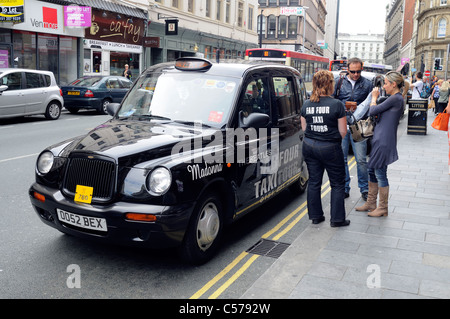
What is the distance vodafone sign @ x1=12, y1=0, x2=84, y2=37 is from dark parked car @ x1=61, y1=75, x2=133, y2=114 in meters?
5.28

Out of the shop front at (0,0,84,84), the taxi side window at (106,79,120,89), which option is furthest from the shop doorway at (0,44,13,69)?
the taxi side window at (106,79,120,89)

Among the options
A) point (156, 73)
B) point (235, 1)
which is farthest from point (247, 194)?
A: point (235, 1)

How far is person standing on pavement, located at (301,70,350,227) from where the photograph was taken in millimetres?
5297

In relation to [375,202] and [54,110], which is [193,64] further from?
[54,110]

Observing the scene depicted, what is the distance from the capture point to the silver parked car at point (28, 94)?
14.9 meters

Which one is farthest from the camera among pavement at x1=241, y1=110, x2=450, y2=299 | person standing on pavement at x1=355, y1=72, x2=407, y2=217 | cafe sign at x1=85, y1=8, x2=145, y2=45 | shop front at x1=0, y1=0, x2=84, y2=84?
cafe sign at x1=85, y1=8, x2=145, y2=45

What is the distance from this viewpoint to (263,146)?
17.7 ft

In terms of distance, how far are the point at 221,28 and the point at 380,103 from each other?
37763 mm

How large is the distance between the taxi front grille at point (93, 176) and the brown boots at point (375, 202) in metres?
3.56

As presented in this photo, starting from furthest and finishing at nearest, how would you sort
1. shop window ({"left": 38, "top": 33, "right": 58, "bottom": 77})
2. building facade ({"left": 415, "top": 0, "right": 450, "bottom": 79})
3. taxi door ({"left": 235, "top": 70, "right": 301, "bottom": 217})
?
building facade ({"left": 415, "top": 0, "right": 450, "bottom": 79}) < shop window ({"left": 38, "top": 33, "right": 58, "bottom": 77}) < taxi door ({"left": 235, "top": 70, "right": 301, "bottom": 217})

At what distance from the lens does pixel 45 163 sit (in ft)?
14.9

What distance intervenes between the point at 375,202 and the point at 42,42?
21655 mm

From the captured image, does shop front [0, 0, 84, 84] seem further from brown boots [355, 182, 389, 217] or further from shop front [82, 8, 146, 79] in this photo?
brown boots [355, 182, 389, 217]

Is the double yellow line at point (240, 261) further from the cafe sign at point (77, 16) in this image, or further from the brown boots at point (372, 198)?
the cafe sign at point (77, 16)
